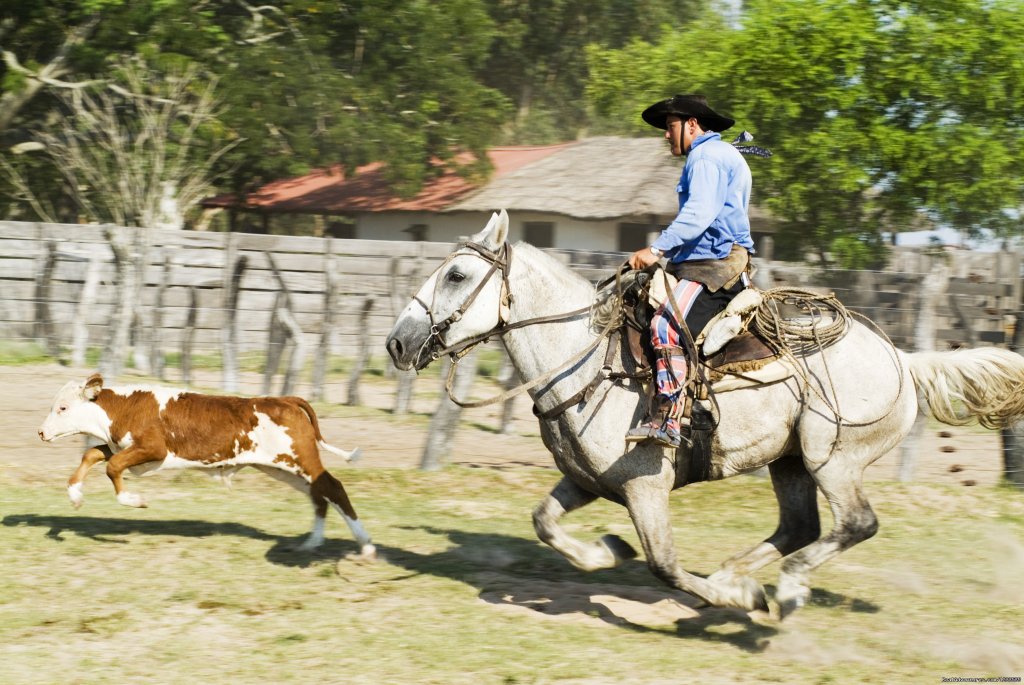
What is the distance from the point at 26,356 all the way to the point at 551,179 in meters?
17.9

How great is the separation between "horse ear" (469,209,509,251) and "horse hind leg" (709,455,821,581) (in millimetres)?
2308

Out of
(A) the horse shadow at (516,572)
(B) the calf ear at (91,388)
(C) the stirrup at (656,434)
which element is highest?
(C) the stirrup at (656,434)

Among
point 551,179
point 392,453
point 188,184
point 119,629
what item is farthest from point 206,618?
point 551,179

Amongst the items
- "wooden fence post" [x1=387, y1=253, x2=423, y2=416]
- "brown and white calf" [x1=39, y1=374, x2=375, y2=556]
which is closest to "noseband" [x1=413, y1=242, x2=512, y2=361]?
"brown and white calf" [x1=39, y1=374, x2=375, y2=556]

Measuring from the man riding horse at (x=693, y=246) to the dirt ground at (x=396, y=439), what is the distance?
5311 millimetres

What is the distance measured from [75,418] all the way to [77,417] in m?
0.02

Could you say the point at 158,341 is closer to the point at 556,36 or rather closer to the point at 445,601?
the point at 445,601

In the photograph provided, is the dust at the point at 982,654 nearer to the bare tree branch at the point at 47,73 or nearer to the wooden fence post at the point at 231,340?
the wooden fence post at the point at 231,340

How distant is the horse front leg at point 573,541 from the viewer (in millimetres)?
6852

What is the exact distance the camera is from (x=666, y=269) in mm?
6938

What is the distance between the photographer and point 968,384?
724 cm

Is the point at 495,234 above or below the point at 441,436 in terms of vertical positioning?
above

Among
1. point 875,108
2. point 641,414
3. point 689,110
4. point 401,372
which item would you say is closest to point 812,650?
point 641,414

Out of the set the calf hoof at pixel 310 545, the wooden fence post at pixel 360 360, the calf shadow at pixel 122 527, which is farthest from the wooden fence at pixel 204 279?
the calf hoof at pixel 310 545
